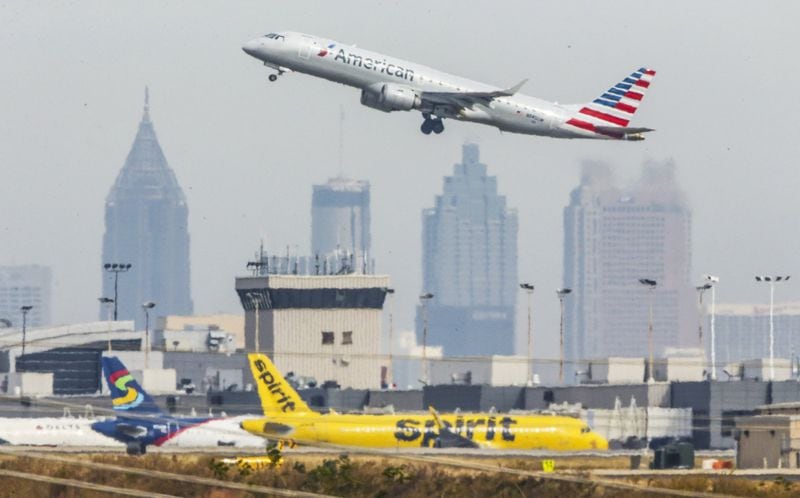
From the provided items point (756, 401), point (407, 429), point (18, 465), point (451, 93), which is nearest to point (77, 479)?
point (18, 465)

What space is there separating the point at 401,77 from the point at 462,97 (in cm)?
452

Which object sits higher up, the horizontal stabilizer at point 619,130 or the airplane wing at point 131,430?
the horizontal stabilizer at point 619,130

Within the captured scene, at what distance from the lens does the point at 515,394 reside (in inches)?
7697

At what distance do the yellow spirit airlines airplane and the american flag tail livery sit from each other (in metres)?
27.3

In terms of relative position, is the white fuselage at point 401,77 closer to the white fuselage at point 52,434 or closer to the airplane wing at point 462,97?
the airplane wing at point 462,97

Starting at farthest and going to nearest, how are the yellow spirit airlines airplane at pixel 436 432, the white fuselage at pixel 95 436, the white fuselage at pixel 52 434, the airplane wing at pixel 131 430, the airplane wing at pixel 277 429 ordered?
1. the white fuselage at pixel 52 434
2. the white fuselage at pixel 95 436
3. the airplane wing at pixel 131 430
4. the airplane wing at pixel 277 429
5. the yellow spirit airlines airplane at pixel 436 432

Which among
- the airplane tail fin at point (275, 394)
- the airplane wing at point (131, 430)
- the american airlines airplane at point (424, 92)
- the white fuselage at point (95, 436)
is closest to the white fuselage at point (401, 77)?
the american airlines airplane at point (424, 92)

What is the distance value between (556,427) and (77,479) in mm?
40995

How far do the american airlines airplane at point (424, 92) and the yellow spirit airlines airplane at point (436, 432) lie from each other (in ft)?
75.8

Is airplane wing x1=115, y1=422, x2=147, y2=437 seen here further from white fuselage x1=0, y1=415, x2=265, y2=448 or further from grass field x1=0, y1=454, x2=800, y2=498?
grass field x1=0, y1=454, x2=800, y2=498

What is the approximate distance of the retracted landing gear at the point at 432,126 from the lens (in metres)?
147

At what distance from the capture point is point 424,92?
147 metres

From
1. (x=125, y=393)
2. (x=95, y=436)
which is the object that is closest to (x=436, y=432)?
(x=95, y=436)

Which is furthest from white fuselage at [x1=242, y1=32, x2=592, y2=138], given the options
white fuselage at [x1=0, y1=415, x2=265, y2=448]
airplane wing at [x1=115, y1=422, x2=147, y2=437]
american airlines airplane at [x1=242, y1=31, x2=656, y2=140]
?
airplane wing at [x1=115, y1=422, x2=147, y2=437]
